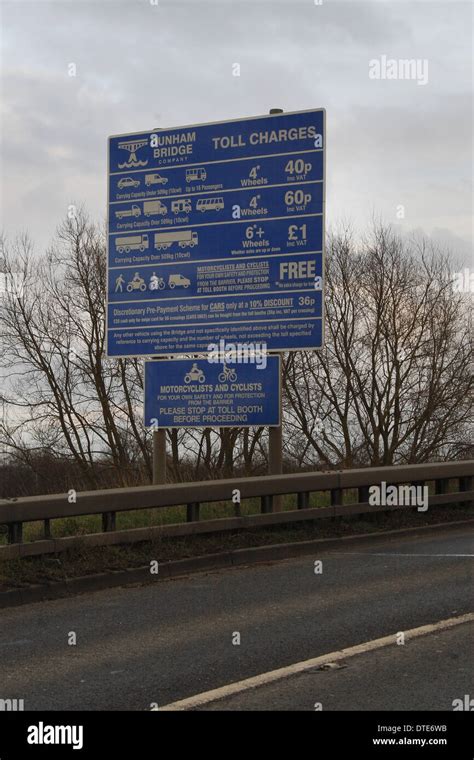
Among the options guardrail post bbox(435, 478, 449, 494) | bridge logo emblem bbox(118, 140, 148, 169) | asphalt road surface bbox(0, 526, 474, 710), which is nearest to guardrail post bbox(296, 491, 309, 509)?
asphalt road surface bbox(0, 526, 474, 710)

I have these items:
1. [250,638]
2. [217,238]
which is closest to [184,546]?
[250,638]

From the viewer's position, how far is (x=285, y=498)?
49.6ft

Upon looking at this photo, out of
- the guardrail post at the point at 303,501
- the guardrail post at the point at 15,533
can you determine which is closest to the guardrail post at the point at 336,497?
the guardrail post at the point at 303,501

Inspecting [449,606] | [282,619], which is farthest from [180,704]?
[449,606]

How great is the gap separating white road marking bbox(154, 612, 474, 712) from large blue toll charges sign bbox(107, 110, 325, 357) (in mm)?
7337

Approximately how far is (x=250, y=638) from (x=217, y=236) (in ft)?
29.3

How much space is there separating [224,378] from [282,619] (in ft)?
23.8

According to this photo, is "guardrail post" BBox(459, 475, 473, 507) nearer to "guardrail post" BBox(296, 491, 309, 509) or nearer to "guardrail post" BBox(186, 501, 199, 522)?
"guardrail post" BBox(296, 491, 309, 509)

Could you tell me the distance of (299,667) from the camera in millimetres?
6680

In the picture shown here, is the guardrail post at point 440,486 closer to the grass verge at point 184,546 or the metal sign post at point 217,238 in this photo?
the grass verge at point 184,546

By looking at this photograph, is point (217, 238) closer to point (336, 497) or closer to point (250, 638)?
point (336, 497)

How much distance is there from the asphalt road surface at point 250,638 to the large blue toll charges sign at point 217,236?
4958mm

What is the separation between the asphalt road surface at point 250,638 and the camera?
20.0ft
